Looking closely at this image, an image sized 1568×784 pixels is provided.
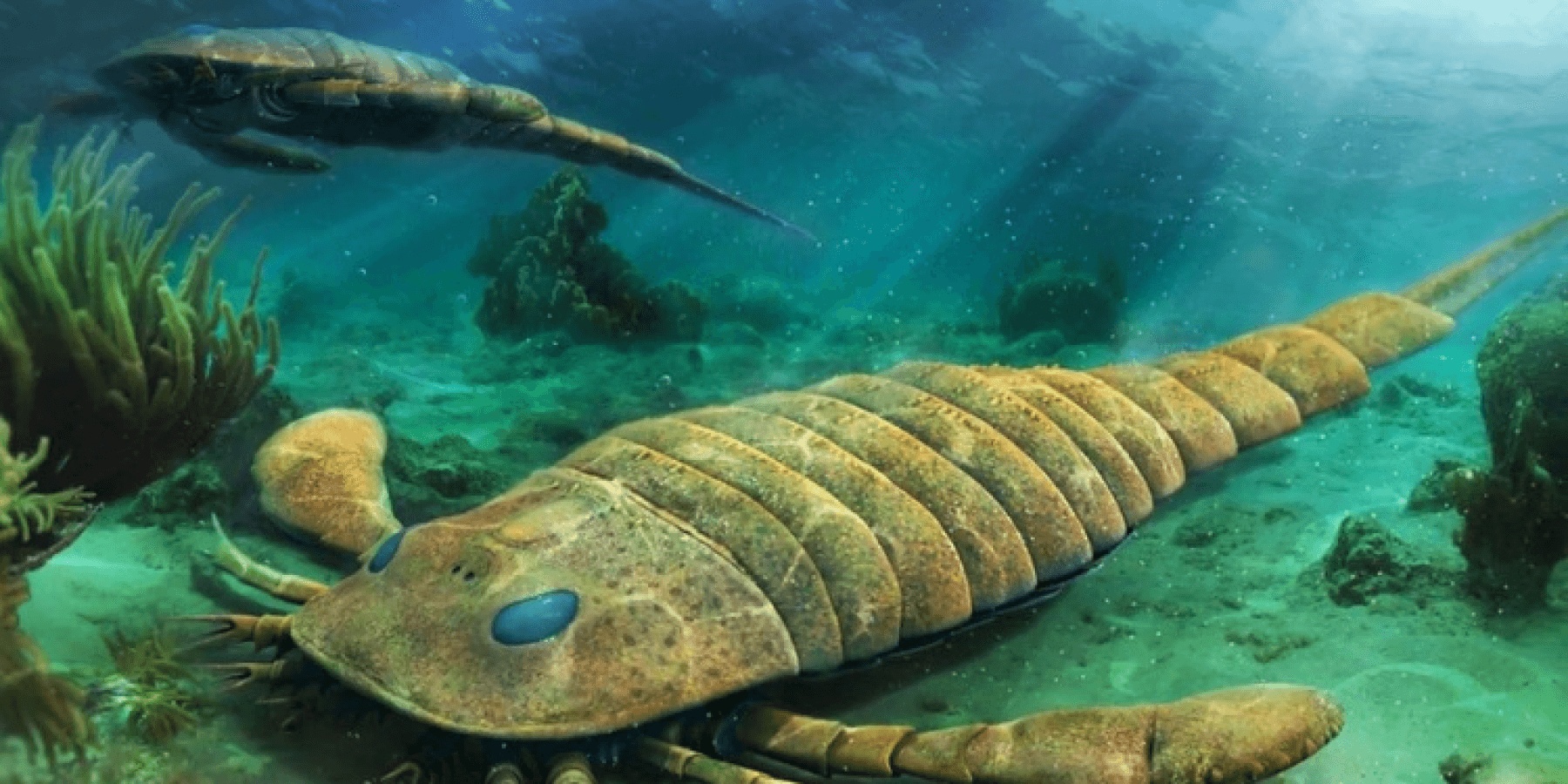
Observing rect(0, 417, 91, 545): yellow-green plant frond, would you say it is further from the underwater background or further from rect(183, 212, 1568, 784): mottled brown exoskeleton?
rect(183, 212, 1568, 784): mottled brown exoskeleton

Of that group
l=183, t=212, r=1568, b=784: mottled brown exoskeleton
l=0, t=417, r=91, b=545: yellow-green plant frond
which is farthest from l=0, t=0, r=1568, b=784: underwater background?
l=0, t=417, r=91, b=545: yellow-green plant frond

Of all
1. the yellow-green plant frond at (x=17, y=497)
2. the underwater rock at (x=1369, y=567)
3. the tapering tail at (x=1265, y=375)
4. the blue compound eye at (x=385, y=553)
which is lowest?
the blue compound eye at (x=385, y=553)

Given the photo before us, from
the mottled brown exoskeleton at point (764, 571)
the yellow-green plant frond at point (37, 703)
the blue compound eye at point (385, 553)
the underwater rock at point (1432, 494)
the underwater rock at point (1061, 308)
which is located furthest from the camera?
the underwater rock at point (1061, 308)

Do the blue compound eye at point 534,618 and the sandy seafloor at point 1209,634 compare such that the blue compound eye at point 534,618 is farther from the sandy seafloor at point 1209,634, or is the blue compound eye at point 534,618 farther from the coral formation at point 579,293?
the coral formation at point 579,293

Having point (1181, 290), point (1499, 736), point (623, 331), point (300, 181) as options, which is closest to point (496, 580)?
point (1499, 736)

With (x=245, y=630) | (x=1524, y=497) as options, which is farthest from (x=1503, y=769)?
(x=245, y=630)

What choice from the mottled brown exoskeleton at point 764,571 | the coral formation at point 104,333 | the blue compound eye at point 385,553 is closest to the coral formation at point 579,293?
the mottled brown exoskeleton at point 764,571

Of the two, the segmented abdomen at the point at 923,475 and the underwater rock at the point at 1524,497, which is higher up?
the underwater rock at the point at 1524,497
